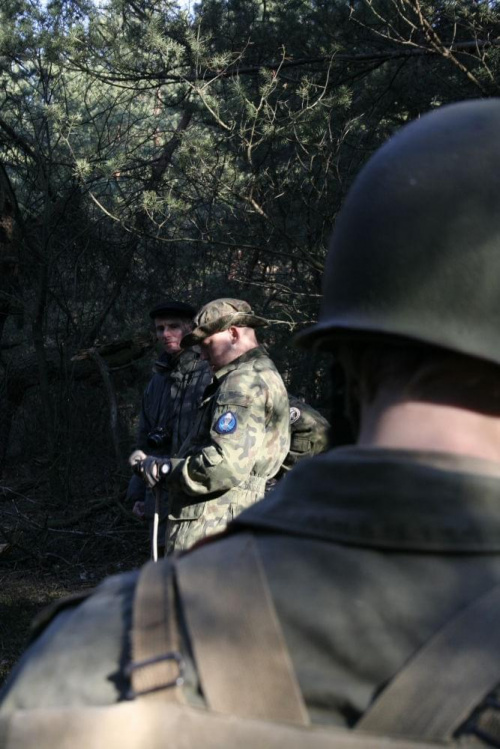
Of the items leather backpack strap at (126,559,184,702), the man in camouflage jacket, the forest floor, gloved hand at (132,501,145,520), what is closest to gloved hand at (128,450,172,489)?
the man in camouflage jacket

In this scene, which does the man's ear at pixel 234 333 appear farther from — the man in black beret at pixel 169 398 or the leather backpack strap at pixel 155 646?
the leather backpack strap at pixel 155 646

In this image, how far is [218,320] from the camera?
14.1 ft

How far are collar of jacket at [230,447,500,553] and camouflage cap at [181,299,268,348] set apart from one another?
3349 millimetres

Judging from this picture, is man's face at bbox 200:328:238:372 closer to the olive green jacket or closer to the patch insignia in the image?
the patch insignia

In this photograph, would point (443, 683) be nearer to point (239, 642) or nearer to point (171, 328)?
point (239, 642)

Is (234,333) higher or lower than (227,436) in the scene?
higher

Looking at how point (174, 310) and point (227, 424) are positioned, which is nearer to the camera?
point (227, 424)

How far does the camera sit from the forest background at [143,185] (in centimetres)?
653

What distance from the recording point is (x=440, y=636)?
2.79 feet

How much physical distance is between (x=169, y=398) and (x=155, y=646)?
4525 mm

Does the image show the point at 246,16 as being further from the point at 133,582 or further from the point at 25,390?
the point at 133,582

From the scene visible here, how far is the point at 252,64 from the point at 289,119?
3.05ft

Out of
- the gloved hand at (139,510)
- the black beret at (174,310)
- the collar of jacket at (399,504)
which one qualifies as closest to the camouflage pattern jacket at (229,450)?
the gloved hand at (139,510)

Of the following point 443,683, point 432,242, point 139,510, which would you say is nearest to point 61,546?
point 139,510
